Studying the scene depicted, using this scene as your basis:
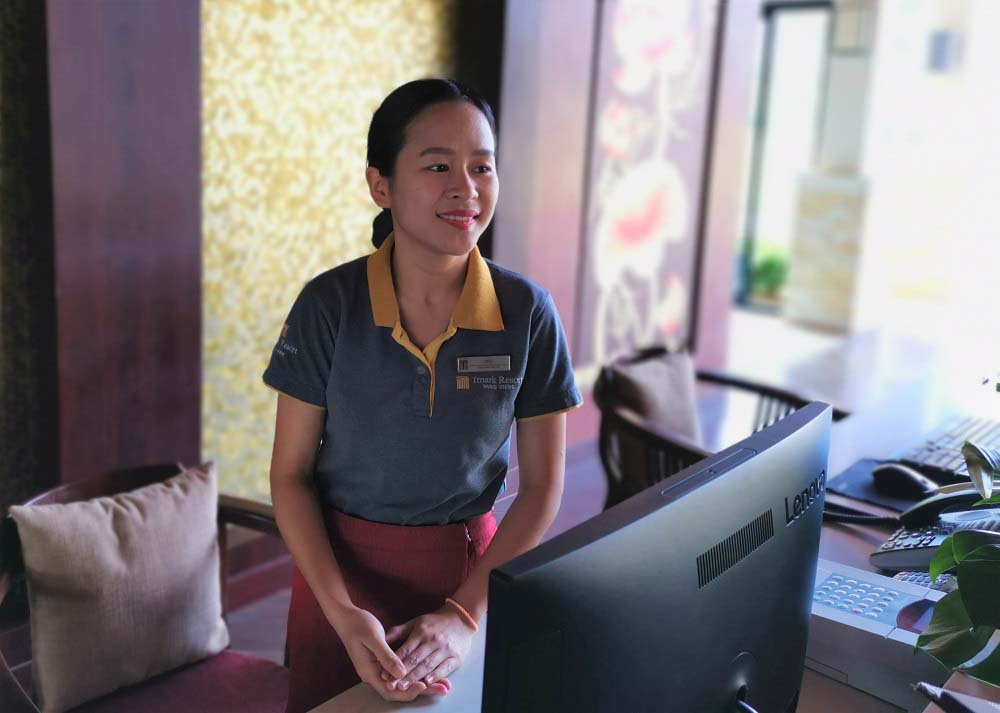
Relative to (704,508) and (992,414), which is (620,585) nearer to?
(704,508)

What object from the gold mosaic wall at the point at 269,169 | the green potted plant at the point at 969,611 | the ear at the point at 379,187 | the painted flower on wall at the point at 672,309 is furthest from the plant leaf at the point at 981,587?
the painted flower on wall at the point at 672,309

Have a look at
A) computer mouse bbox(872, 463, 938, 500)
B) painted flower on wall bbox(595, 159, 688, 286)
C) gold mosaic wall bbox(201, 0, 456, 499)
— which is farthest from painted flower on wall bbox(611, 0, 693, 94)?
computer mouse bbox(872, 463, 938, 500)

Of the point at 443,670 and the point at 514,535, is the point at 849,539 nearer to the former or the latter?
the point at 514,535

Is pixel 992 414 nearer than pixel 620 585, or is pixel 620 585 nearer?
pixel 620 585

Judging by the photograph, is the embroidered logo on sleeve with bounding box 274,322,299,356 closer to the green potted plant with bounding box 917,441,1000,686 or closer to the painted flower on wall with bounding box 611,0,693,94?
the green potted plant with bounding box 917,441,1000,686

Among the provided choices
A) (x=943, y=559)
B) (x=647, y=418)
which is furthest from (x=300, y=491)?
(x=647, y=418)

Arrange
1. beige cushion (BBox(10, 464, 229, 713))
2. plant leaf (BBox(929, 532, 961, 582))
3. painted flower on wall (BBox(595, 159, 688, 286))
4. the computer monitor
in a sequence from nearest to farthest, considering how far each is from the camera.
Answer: the computer monitor < plant leaf (BBox(929, 532, 961, 582)) < beige cushion (BBox(10, 464, 229, 713)) < painted flower on wall (BBox(595, 159, 688, 286))

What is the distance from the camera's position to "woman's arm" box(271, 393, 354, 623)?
4.34 feet

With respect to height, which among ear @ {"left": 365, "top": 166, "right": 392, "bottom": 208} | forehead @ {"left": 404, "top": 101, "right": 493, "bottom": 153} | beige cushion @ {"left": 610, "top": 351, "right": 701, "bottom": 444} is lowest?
beige cushion @ {"left": 610, "top": 351, "right": 701, "bottom": 444}

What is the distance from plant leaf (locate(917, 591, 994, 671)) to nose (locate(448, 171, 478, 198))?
717 mm

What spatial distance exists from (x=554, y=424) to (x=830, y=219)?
7103 mm

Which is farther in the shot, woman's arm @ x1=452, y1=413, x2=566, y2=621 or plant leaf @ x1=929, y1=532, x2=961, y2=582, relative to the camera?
woman's arm @ x1=452, y1=413, x2=566, y2=621

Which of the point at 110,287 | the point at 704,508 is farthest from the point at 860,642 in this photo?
the point at 110,287

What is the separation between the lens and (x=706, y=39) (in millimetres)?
4809
